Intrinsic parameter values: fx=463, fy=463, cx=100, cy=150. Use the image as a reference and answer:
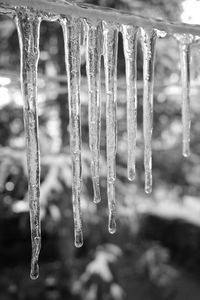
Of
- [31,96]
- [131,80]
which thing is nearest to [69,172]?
[131,80]

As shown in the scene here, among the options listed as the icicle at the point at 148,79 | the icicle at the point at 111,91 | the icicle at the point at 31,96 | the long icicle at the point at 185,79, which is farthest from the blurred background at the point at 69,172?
the icicle at the point at 31,96

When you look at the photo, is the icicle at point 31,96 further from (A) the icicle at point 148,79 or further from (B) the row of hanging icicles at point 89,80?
(A) the icicle at point 148,79

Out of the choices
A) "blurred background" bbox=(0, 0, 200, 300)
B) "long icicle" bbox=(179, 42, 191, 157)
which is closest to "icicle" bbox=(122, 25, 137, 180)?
"long icicle" bbox=(179, 42, 191, 157)

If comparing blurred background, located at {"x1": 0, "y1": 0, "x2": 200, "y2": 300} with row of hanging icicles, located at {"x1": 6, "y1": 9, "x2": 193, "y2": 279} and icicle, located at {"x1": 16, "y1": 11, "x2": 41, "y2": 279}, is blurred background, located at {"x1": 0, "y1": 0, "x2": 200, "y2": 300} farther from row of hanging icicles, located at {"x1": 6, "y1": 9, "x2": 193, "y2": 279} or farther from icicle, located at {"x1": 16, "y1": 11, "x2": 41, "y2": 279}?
icicle, located at {"x1": 16, "y1": 11, "x2": 41, "y2": 279}

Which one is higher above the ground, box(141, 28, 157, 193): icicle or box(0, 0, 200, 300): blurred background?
box(141, 28, 157, 193): icicle

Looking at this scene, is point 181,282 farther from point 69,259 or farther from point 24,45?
point 24,45
